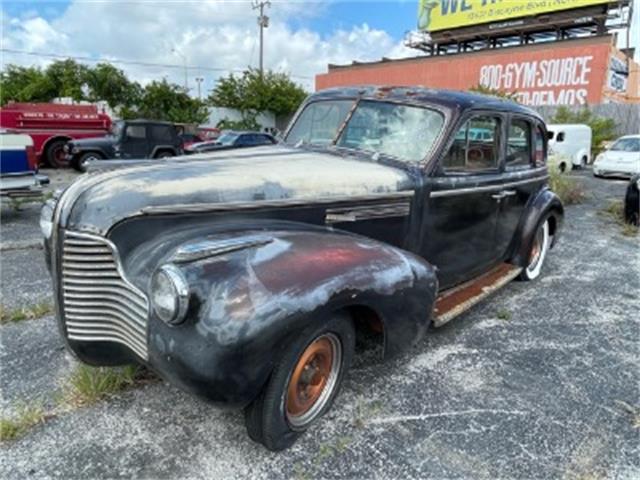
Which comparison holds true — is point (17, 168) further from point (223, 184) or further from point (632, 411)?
point (632, 411)

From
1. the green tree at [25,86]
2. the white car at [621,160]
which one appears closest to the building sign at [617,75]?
the white car at [621,160]

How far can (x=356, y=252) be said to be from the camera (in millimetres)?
2730

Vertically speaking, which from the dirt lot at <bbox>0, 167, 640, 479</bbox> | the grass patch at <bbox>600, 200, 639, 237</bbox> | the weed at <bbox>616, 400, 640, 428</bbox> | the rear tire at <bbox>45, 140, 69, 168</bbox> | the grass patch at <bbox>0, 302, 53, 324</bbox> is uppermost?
the rear tire at <bbox>45, 140, 69, 168</bbox>

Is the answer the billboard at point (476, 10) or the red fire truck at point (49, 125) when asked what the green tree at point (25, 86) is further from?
the billboard at point (476, 10)

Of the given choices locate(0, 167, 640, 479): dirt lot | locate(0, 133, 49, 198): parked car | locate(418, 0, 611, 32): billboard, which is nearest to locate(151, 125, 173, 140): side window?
locate(0, 133, 49, 198): parked car

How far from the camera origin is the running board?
3.68 metres

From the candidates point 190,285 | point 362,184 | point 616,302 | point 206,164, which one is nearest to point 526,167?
point 616,302

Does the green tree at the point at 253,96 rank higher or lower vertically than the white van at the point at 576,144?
higher

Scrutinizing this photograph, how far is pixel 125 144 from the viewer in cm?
1488

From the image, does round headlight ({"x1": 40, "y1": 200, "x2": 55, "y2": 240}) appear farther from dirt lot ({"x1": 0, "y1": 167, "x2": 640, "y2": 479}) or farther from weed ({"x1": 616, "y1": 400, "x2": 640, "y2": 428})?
weed ({"x1": 616, "y1": 400, "x2": 640, "y2": 428})

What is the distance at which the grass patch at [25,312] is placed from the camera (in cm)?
407

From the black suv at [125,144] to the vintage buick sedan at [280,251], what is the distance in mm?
12376

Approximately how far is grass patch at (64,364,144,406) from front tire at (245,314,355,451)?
3.51ft

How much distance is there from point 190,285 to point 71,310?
0.86 m
